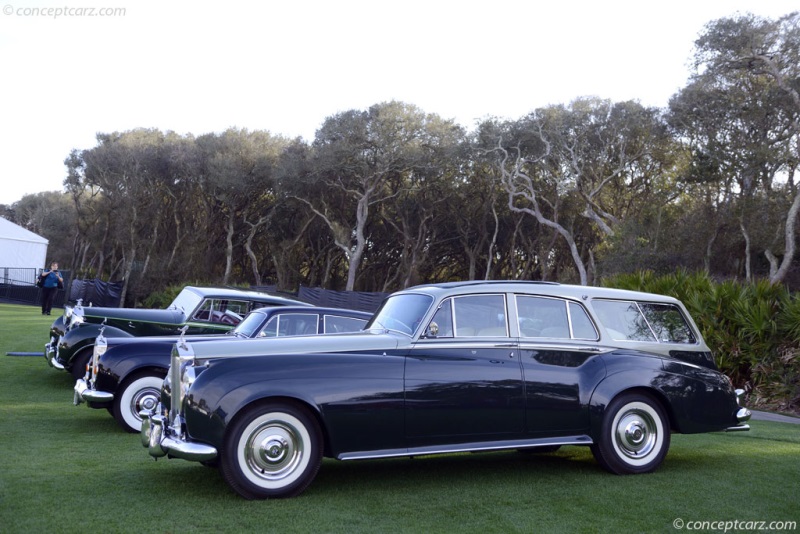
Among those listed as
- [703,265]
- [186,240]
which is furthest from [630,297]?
[186,240]

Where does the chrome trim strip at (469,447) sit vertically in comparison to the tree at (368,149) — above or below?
below

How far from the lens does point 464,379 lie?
20.3 feet

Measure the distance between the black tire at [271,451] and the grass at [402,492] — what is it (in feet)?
0.43

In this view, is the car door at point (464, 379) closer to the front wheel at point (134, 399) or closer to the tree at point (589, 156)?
the front wheel at point (134, 399)

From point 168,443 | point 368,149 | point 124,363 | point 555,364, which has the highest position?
point 368,149

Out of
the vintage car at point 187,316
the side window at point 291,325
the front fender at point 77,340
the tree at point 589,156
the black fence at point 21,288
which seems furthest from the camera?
the tree at point 589,156

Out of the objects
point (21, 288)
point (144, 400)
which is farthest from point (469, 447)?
point (21, 288)

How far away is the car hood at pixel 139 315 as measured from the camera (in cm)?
1188

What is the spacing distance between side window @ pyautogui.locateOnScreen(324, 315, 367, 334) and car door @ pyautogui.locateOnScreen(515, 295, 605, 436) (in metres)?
3.37

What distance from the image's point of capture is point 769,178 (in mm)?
32844

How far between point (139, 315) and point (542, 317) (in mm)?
7474

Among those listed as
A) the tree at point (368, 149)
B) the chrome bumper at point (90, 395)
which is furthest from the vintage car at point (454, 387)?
the tree at point (368, 149)

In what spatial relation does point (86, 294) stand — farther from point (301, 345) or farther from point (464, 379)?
point (464, 379)

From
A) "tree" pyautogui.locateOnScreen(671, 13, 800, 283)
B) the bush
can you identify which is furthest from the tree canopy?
the bush
